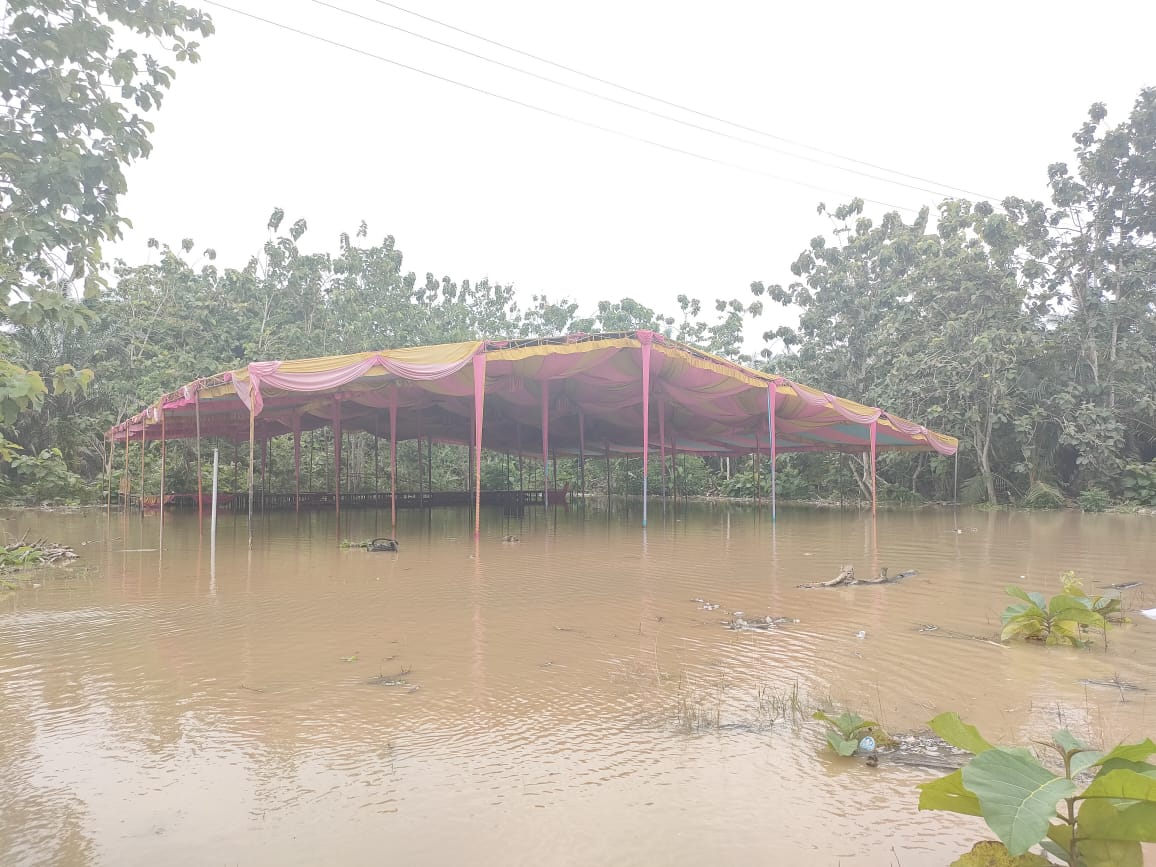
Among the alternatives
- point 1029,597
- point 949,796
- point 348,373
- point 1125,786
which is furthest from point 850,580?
point 348,373

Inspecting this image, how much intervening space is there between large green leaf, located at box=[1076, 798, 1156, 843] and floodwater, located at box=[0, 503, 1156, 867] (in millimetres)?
537

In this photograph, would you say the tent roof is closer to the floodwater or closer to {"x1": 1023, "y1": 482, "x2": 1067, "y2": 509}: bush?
{"x1": 1023, "y1": 482, "x2": 1067, "y2": 509}: bush

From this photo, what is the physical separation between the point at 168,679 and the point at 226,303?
28541mm

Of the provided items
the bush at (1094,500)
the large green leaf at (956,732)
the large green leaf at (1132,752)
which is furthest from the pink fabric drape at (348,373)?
the bush at (1094,500)

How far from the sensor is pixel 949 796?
5.90 ft

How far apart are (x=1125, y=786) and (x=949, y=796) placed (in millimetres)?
382

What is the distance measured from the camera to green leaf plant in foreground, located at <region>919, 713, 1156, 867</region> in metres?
1.58

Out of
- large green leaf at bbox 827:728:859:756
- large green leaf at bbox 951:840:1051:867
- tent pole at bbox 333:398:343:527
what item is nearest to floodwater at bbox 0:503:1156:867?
large green leaf at bbox 827:728:859:756

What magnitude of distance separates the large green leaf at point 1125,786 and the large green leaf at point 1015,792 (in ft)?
0.18

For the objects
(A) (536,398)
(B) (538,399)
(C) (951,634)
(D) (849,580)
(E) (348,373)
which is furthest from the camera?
(B) (538,399)

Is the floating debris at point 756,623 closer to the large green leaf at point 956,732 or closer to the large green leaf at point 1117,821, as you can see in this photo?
the large green leaf at point 956,732

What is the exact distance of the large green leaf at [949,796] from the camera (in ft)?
5.78

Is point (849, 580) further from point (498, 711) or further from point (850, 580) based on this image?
point (498, 711)

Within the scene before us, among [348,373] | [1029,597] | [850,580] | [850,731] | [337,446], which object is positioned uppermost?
[348,373]
